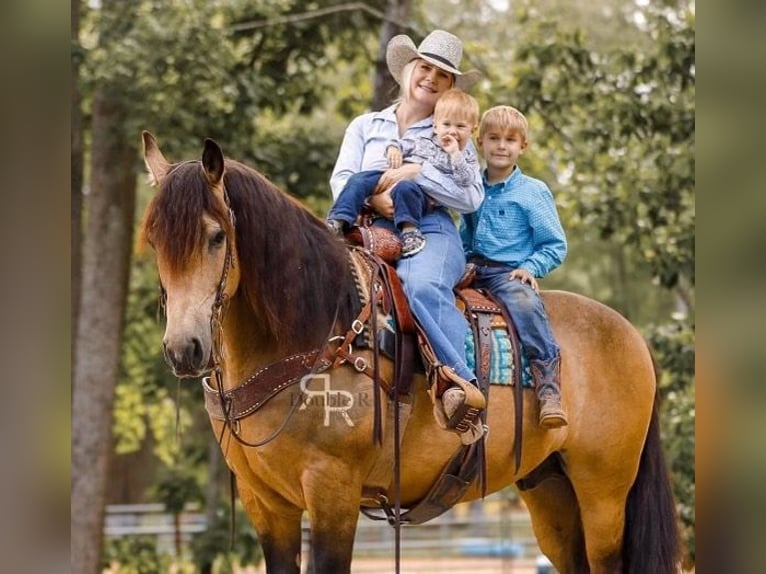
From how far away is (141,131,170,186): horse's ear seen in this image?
439cm

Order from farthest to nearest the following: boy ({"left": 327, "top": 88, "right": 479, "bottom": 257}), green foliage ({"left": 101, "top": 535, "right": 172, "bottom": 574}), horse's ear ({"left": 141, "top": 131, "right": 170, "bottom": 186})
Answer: green foliage ({"left": 101, "top": 535, "right": 172, "bottom": 574}) → boy ({"left": 327, "top": 88, "right": 479, "bottom": 257}) → horse's ear ({"left": 141, "top": 131, "right": 170, "bottom": 186})

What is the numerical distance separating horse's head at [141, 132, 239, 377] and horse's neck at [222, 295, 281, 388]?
0.32 meters

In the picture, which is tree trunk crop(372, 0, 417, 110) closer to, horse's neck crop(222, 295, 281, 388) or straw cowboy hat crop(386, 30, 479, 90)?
straw cowboy hat crop(386, 30, 479, 90)

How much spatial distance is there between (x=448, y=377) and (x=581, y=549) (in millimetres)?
1534

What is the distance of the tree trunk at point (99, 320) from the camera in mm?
11703

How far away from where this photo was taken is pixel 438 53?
507cm

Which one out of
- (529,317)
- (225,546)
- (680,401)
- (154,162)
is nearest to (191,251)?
(154,162)

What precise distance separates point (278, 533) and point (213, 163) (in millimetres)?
1494

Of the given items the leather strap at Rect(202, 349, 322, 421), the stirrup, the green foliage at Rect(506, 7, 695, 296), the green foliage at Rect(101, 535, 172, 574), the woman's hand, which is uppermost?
the green foliage at Rect(506, 7, 695, 296)

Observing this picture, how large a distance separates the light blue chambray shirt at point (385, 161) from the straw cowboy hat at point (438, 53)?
0.74ft

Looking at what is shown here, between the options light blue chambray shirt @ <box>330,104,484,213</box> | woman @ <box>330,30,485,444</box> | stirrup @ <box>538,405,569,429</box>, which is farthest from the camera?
stirrup @ <box>538,405,569,429</box>

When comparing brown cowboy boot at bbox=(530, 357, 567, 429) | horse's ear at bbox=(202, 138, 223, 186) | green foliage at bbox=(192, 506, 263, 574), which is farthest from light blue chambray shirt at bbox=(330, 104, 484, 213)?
green foliage at bbox=(192, 506, 263, 574)

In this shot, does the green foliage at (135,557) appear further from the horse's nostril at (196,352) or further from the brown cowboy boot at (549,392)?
the horse's nostril at (196,352)

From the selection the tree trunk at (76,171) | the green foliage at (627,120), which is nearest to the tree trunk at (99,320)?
the tree trunk at (76,171)
